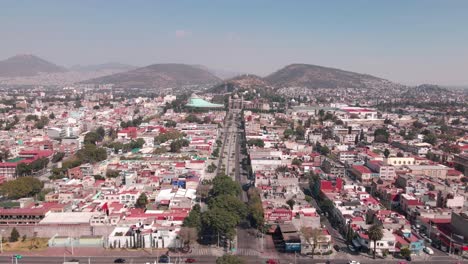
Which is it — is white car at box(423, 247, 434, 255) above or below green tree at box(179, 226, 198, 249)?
below

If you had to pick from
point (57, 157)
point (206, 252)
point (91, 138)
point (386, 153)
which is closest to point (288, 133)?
point (386, 153)

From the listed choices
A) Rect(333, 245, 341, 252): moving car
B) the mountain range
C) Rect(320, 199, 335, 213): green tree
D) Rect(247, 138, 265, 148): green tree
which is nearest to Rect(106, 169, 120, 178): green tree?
Rect(320, 199, 335, 213): green tree

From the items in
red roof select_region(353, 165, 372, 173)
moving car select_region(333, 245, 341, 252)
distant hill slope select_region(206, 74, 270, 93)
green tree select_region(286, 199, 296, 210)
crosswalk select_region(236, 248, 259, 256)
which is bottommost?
crosswalk select_region(236, 248, 259, 256)

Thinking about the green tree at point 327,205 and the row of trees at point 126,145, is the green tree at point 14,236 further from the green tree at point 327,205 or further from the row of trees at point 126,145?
the row of trees at point 126,145

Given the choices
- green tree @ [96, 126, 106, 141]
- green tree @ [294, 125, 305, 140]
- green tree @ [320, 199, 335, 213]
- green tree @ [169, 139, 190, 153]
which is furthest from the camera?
green tree @ [96, 126, 106, 141]

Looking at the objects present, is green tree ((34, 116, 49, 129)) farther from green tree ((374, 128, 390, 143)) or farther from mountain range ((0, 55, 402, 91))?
mountain range ((0, 55, 402, 91))

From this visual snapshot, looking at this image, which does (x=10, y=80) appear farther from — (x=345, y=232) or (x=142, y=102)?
(x=345, y=232)

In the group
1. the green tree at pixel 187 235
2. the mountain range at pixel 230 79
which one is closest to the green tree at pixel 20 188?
the green tree at pixel 187 235
